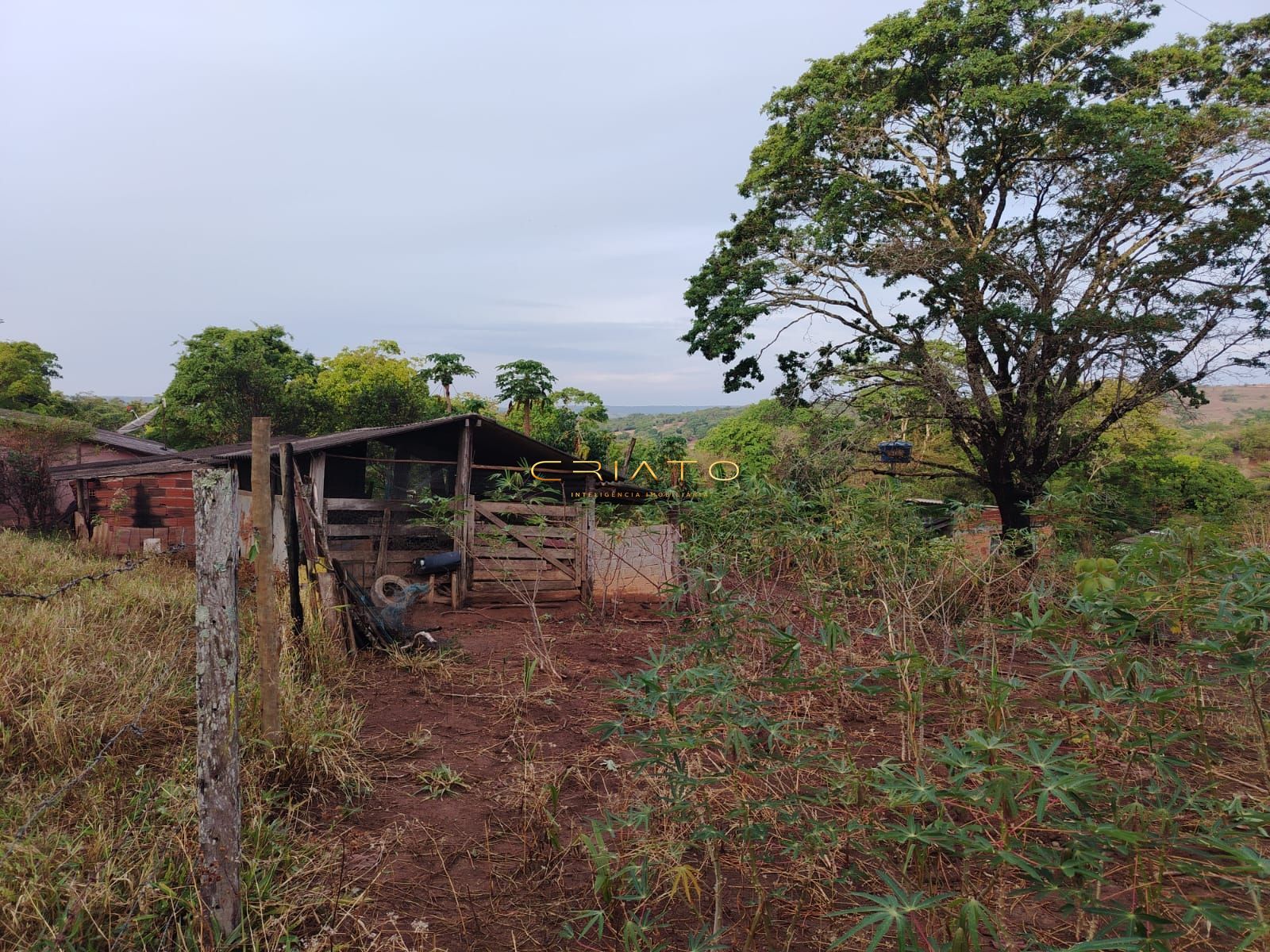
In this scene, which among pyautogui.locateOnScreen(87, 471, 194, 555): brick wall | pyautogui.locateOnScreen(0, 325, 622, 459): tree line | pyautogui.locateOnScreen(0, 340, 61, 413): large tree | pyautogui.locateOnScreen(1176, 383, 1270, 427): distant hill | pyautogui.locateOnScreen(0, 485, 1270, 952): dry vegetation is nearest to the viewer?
pyautogui.locateOnScreen(0, 485, 1270, 952): dry vegetation

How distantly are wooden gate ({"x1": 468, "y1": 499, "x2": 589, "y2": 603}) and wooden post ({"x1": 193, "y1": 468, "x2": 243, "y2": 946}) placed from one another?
7.94m

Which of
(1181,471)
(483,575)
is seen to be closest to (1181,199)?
(1181,471)

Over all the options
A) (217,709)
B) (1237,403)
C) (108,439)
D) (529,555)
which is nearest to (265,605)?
(217,709)

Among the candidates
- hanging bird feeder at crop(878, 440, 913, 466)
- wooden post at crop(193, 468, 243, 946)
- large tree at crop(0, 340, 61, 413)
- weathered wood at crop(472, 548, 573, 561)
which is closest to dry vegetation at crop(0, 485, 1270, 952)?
wooden post at crop(193, 468, 243, 946)

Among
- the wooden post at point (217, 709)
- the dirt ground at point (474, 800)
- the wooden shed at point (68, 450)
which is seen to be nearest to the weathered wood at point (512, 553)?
the dirt ground at point (474, 800)

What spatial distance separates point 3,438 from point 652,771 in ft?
65.8

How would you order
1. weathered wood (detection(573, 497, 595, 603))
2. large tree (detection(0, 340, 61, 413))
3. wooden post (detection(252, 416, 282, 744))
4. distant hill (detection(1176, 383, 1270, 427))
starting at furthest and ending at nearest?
distant hill (detection(1176, 383, 1270, 427)), large tree (detection(0, 340, 61, 413)), weathered wood (detection(573, 497, 595, 603)), wooden post (detection(252, 416, 282, 744))

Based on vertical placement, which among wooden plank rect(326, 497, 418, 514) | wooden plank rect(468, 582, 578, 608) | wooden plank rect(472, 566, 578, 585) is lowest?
wooden plank rect(468, 582, 578, 608)

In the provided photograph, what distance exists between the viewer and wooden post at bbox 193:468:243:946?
2539 mm

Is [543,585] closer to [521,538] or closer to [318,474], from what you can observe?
[521,538]

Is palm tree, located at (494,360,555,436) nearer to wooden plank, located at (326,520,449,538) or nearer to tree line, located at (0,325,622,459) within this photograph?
tree line, located at (0,325,622,459)

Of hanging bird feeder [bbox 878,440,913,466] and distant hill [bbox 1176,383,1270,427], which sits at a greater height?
distant hill [bbox 1176,383,1270,427]

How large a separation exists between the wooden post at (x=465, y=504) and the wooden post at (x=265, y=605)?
21.3 ft

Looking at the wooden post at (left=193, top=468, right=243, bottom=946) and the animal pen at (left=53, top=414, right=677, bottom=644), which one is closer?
the wooden post at (left=193, top=468, right=243, bottom=946)
